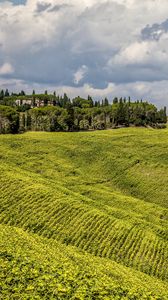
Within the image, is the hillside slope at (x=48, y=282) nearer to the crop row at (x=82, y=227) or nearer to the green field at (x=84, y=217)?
the green field at (x=84, y=217)

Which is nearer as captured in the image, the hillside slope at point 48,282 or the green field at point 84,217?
the hillside slope at point 48,282

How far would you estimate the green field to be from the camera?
2505cm

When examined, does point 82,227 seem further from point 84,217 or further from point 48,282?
point 48,282

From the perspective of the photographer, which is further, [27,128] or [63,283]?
[27,128]

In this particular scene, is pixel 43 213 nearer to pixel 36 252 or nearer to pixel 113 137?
pixel 36 252

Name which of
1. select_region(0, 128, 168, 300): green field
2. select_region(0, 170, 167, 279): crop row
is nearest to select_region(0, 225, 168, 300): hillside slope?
select_region(0, 128, 168, 300): green field

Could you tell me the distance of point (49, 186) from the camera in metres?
70.9

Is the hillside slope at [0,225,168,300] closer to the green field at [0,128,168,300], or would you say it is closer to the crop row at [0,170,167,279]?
the green field at [0,128,168,300]

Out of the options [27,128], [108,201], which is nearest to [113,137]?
[108,201]

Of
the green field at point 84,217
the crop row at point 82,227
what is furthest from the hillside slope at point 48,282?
the crop row at point 82,227

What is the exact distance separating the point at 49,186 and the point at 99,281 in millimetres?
45807

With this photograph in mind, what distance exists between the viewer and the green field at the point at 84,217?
986 inches

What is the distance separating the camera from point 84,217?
59.0m

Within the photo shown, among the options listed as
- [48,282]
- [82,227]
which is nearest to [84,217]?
[82,227]
